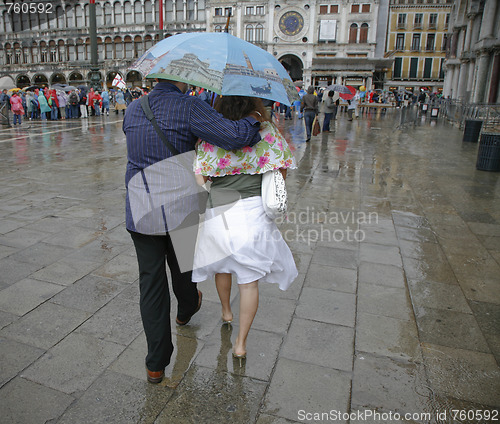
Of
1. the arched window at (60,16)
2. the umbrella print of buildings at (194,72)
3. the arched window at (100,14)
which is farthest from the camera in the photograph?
the arched window at (60,16)

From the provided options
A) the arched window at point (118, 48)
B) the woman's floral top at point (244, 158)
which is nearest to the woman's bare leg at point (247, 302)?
the woman's floral top at point (244, 158)

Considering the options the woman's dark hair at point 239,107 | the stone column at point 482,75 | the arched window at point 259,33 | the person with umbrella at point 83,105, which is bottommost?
the person with umbrella at point 83,105

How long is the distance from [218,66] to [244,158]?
1.60 ft

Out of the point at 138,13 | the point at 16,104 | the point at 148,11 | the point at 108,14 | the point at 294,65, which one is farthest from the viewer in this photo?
the point at 294,65

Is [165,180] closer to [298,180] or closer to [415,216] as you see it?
[415,216]

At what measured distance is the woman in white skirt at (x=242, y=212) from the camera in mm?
2316

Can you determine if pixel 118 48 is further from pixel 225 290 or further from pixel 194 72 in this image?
pixel 194 72

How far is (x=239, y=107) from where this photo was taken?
7.57 feet

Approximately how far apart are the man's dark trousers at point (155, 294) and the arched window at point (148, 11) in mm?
57181

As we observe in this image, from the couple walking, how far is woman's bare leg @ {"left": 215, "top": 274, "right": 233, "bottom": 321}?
0.46ft

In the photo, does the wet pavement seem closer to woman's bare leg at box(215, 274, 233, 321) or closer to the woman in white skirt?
woman's bare leg at box(215, 274, 233, 321)

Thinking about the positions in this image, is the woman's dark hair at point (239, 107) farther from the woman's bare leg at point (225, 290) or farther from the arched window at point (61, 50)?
the arched window at point (61, 50)

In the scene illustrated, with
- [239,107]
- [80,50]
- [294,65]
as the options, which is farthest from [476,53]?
[80,50]

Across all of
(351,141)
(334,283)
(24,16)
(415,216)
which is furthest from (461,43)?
(24,16)
